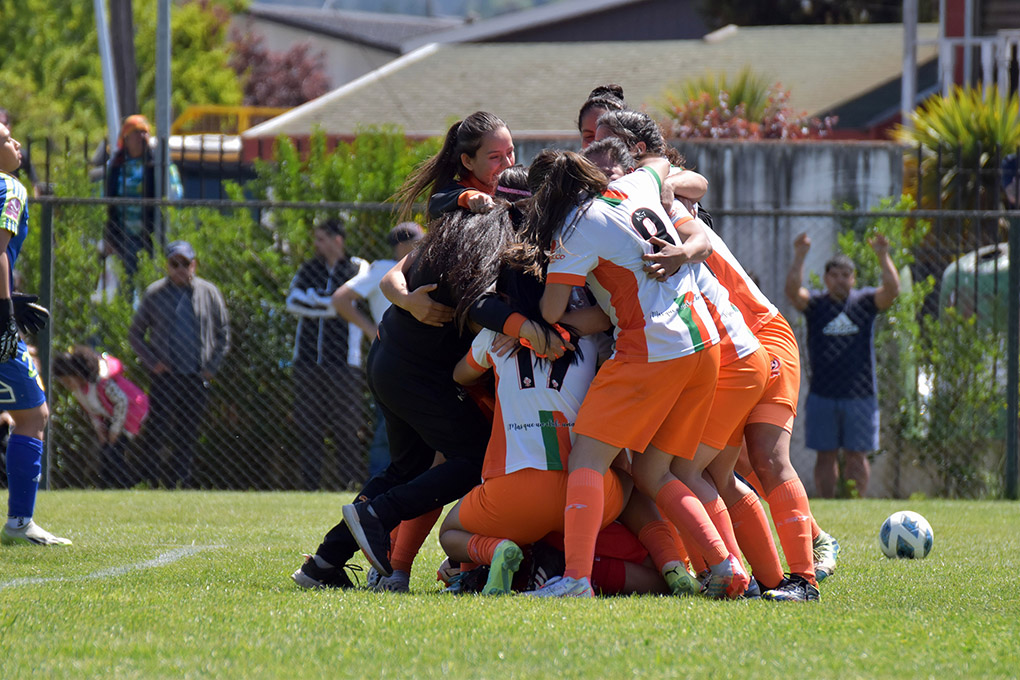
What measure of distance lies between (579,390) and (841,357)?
17.8ft

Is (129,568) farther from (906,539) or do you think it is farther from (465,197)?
(906,539)

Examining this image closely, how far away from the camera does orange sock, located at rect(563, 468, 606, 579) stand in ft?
15.5

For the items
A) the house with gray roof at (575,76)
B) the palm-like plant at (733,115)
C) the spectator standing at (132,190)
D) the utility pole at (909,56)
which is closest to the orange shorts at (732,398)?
the spectator standing at (132,190)

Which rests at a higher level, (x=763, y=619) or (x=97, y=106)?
(x=97, y=106)

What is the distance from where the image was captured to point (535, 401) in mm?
4984

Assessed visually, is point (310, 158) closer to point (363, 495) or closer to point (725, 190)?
point (725, 190)

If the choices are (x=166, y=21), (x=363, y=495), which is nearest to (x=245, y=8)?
(x=166, y=21)

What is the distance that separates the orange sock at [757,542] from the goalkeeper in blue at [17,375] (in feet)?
11.5

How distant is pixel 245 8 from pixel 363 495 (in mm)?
32921

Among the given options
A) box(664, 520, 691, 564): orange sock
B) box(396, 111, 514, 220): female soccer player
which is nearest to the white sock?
box(396, 111, 514, 220): female soccer player

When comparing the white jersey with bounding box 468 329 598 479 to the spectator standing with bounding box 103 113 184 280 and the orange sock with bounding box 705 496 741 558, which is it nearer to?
the orange sock with bounding box 705 496 741 558

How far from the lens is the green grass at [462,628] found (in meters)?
3.62

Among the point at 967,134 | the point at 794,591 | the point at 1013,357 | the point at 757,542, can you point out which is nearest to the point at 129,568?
the point at 757,542

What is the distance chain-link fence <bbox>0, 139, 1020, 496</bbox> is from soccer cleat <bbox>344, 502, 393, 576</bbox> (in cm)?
518
